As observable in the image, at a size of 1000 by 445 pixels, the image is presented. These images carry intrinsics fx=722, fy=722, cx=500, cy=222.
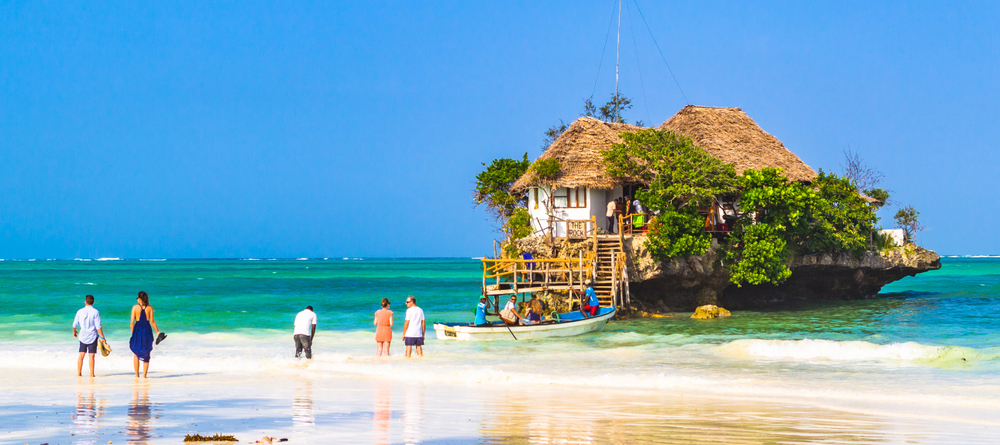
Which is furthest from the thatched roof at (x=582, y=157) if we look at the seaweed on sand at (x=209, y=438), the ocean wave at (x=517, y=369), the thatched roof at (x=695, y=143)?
the seaweed on sand at (x=209, y=438)

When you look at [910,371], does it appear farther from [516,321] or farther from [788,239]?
[788,239]

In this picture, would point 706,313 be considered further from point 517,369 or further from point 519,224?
point 517,369

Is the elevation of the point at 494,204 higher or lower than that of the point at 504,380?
higher

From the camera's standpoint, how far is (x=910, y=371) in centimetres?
1375

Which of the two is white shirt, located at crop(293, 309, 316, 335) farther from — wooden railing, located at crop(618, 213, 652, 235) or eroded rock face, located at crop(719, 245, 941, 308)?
eroded rock face, located at crop(719, 245, 941, 308)

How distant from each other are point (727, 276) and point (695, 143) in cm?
573

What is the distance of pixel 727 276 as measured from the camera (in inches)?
1029

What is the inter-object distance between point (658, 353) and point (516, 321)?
444 centimetres

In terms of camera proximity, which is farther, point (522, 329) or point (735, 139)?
point (735, 139)

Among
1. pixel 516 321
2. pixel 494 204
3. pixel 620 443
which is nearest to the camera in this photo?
pixel 620 443

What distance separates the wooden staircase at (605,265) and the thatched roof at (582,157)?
1909mm

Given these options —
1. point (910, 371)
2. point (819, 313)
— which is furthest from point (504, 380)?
point (819, 313)

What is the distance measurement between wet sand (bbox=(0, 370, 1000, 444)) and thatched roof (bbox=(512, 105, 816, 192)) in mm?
14253

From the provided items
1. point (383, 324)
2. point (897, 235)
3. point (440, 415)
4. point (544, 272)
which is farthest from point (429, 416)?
point (897, 235)
